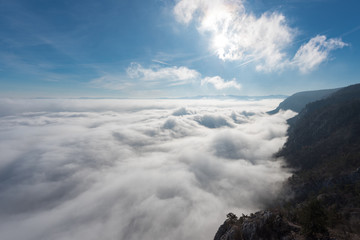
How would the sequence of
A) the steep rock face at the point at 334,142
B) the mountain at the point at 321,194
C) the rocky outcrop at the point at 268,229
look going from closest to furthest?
the mountain at the point at 321,194, the rocky outcrop at the point at 268,229, the steep rock face at the point at 334,142

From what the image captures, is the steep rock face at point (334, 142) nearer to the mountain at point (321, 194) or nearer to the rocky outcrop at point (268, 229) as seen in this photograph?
the mountain at point (321, 194)

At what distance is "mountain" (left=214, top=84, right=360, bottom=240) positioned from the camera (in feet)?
125

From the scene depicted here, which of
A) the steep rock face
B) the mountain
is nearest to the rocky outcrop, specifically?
the mountain

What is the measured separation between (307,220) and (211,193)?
15537 centimetres

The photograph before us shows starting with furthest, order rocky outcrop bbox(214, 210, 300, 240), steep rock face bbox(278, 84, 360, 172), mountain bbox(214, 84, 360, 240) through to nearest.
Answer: steep rock face bbox(278, 84, 360, 172)
rocky outcrop bbox(214, 210, 300, 240)
mountain bbox(214, 84, 360, 240)

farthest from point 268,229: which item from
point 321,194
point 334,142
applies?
point 334,142

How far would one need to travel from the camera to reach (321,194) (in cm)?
9250

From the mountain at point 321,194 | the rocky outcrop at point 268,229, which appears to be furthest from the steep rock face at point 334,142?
the rocky outcrop at point 268,229

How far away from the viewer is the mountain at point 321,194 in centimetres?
3822

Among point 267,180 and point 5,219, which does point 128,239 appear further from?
point 5,219

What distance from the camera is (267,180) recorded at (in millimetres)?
170000

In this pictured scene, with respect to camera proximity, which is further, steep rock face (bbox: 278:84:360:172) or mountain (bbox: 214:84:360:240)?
steep rock face (bbox: 278:84:360:172)

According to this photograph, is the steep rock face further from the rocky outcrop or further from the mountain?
the rocky outcrop

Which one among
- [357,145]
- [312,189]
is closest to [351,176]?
[312,189]
